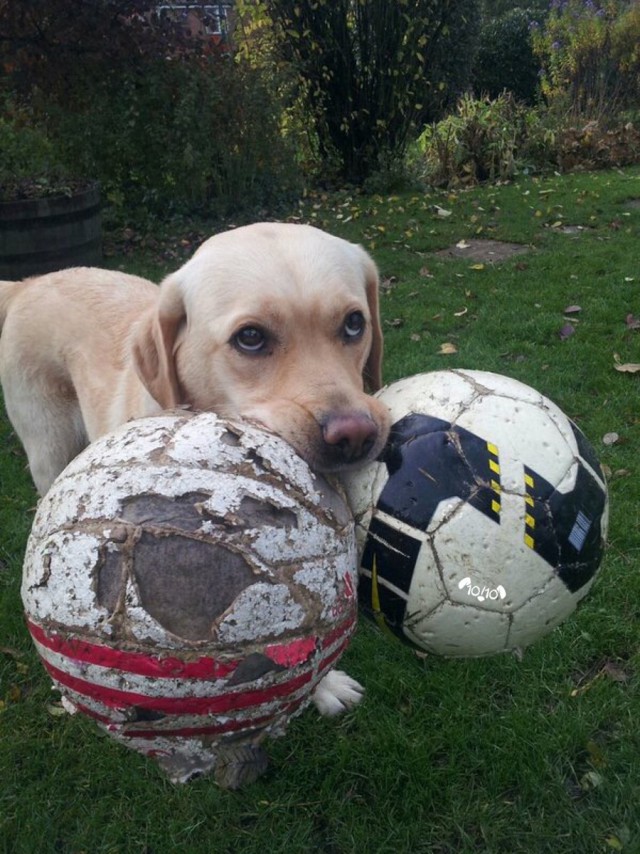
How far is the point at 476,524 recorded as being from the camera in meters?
2.21

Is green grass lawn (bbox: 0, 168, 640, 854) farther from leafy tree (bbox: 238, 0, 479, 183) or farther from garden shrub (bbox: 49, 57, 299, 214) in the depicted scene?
leafy tree (bbox: 238, 0, 479, 183)

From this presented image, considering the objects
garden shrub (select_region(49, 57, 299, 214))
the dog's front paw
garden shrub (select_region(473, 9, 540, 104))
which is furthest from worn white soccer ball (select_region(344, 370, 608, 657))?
garden shrub (select_region(473, 9, 540, 104))

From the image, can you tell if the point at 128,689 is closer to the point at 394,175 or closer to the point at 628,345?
the point at 628,345

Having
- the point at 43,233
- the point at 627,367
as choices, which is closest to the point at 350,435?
the point at 627,367

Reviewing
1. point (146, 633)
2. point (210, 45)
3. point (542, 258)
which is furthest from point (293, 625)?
point (210, 45)

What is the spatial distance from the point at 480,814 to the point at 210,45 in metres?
11.3

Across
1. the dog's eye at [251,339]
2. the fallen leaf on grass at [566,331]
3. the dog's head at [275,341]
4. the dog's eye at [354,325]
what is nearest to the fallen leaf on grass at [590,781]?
the dog's head at [275,341]

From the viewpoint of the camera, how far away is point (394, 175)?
1366cm

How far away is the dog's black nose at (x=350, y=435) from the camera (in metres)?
2.31

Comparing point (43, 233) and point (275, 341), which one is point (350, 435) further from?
point (43, 233)

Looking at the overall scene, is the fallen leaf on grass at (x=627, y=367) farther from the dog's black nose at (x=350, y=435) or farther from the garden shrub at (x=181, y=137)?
the garden shrub at (x=181, y=137)

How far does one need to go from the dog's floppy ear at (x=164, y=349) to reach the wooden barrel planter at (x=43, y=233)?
250 inches

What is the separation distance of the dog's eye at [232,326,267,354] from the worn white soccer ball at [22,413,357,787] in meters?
0.60

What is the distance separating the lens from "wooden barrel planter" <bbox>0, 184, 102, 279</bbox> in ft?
28.5
